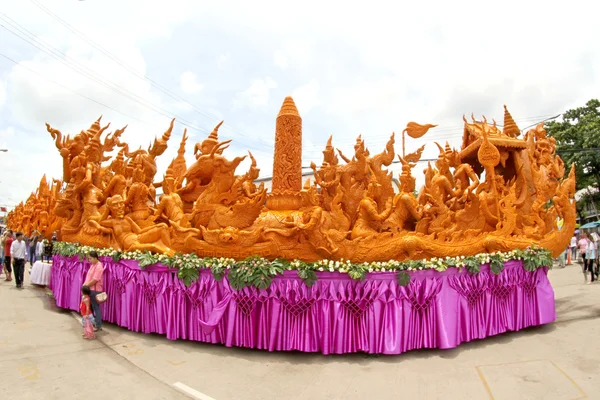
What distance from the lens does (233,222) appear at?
516cm

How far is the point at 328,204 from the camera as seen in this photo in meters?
5.61

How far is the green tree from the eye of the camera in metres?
18.5

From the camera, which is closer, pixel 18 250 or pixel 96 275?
pixel 96 275

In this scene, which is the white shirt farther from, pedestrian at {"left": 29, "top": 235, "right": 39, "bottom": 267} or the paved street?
pedestrian at {"left": 29, "top": 235, "right": 39, "bottom": 267}

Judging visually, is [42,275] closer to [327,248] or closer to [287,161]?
[287,161]

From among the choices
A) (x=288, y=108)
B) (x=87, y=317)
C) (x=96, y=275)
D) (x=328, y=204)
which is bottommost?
(x=87, y=317)

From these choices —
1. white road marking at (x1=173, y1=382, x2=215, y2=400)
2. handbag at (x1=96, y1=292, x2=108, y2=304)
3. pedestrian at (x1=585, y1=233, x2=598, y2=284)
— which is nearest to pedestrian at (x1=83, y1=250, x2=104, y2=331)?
handbag at (x1=96, y1=292, x2=108, y2=304)

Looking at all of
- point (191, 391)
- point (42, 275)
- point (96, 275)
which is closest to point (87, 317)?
point (96, 275)

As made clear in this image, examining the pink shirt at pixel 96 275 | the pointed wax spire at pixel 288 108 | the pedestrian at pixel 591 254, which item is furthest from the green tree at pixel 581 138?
the pink shirt at pixel 96 275

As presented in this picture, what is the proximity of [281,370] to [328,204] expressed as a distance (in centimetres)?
247

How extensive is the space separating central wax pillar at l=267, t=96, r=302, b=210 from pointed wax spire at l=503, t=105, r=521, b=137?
4494 mm

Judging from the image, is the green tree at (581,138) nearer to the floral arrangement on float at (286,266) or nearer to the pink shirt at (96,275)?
the floral arrangement on float at (286,266)

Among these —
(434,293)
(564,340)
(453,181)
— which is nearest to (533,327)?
(564,340)

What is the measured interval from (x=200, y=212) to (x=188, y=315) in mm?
1406
